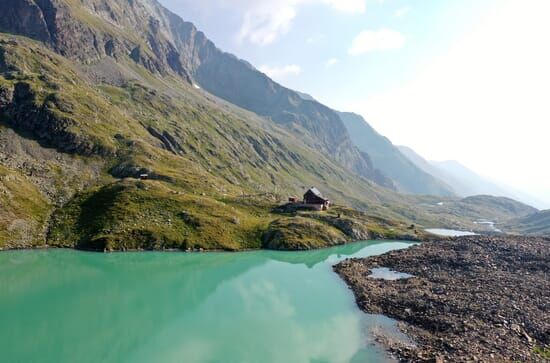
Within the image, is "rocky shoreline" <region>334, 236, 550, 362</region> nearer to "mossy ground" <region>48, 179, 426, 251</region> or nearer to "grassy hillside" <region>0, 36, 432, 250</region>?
"mossy ground" <region>48, 179, 426, 251</region>

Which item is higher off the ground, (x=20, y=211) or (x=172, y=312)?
(x=20, y=211)

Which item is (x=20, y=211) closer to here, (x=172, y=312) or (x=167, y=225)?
(x=167, y=225)

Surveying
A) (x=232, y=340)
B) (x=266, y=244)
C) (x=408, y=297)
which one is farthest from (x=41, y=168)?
(x=408, y=297)

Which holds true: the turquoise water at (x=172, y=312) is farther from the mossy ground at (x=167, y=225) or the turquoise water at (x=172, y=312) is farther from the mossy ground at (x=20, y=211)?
the mossy ground at (x=167, y=225)

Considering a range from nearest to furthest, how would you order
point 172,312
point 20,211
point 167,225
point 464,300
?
point 172,312, point 464,300, point 20,211, point 167,225

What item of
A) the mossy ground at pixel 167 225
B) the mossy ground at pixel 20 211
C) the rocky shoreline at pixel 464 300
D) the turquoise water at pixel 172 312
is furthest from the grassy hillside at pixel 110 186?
the rocky shoreline at pixel 464 300

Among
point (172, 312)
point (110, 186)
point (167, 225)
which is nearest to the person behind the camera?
point (172, 312)

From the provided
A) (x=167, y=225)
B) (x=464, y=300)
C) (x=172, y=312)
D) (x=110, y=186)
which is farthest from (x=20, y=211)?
(x=464, y=300)
